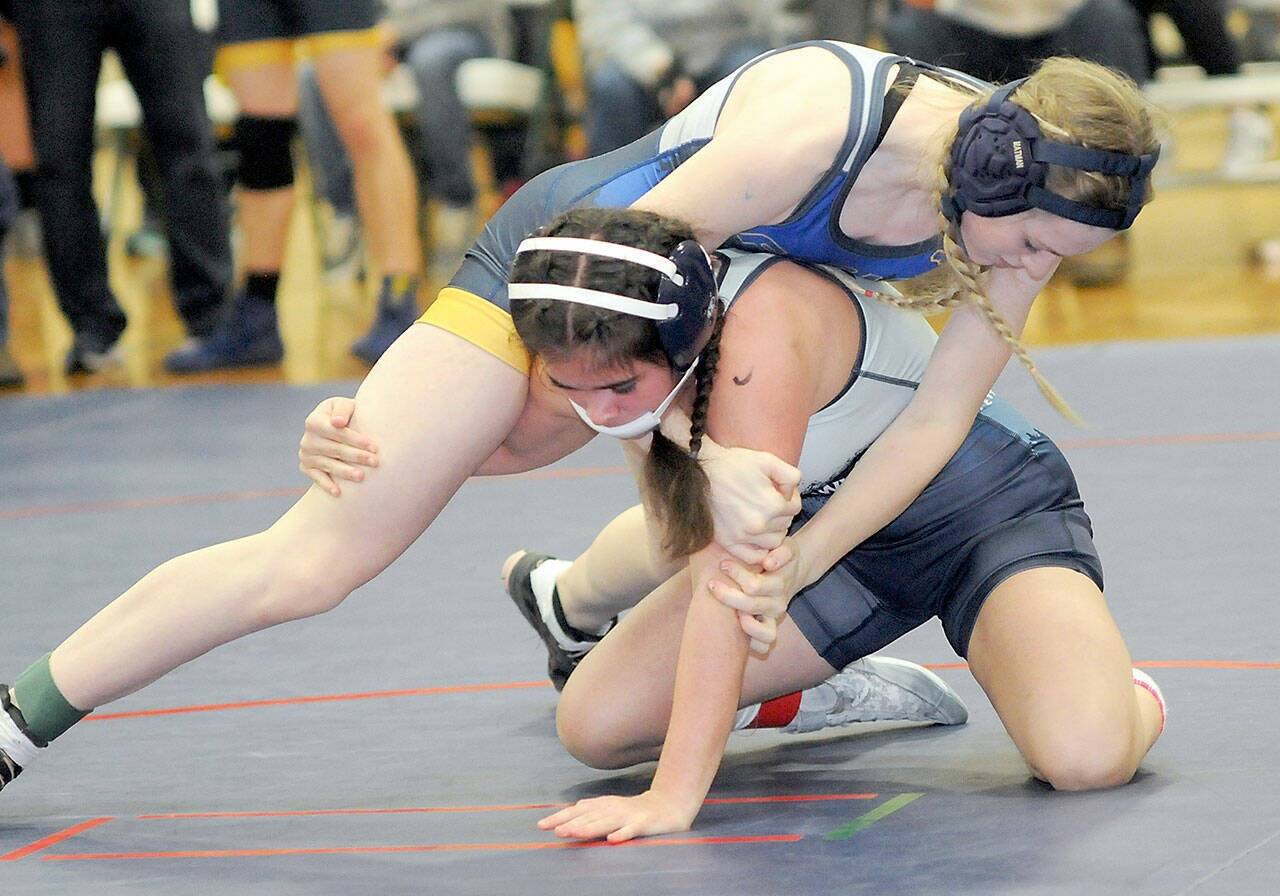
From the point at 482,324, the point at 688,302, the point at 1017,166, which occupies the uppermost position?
the point at 1017,166

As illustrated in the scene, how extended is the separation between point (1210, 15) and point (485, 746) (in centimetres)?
474

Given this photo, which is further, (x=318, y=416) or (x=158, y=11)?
(x=158, y=11)

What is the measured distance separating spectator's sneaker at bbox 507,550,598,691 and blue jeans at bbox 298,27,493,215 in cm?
395

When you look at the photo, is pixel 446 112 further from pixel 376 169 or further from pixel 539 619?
pixel 539 619

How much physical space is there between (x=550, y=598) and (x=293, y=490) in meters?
1.46

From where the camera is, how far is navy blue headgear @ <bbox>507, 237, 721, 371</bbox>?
6.82 feet

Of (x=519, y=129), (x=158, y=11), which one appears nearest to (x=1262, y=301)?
(x=519, y=129)

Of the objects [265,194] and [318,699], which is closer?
[318,699]

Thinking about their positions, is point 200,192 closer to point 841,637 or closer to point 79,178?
point 79,178

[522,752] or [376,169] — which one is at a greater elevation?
[376,169]

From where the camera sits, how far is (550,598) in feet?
9.31

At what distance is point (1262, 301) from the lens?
5746 millimetres

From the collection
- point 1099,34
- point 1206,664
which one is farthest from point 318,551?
point 1099,34

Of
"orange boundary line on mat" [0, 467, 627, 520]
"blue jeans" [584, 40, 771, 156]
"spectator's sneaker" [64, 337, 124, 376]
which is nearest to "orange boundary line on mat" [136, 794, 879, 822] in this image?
"orange boundary line on mat" [0, 467, 627, 520]
